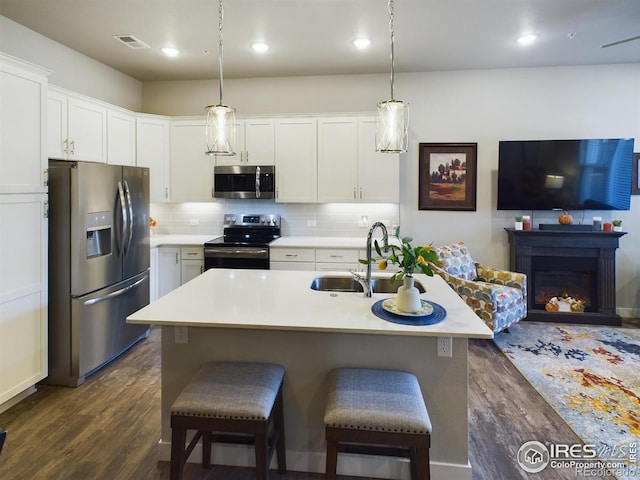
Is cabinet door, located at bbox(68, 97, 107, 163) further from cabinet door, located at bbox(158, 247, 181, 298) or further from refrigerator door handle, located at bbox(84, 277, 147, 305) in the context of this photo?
refrigerator door handle, located at bbox(84, 277, 147, 305)

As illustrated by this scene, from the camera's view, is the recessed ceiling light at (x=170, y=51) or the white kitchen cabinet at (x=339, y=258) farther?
the white kitchen cabinet at (x=339, y=258)

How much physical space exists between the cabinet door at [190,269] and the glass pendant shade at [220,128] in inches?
94.1

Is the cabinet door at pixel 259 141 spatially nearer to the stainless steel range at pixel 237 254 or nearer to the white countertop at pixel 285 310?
the stainless steel range at pixel 237 254

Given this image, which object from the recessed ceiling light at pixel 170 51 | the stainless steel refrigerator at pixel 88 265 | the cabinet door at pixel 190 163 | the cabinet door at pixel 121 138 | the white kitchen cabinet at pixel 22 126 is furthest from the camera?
the cabinet door at pixel 190 163

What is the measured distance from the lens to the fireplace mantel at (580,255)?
430 centimetres

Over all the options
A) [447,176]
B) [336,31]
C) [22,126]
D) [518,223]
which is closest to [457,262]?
[518,223]

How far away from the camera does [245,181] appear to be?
453 centimetres

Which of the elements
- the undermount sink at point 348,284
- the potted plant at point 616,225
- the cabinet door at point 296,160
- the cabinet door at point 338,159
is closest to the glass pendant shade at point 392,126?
the undermount sink at point 348,284

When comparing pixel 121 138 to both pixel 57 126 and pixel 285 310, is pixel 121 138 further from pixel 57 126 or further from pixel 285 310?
pixel 285 310

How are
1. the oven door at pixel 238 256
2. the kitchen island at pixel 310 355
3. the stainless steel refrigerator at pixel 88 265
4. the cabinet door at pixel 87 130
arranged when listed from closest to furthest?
the kitchen island at pixel 310 355, the stainless steel refrigerator at pixel 88 265, the cabinet door at pixel 87 130, the oven door at pixel 238 256

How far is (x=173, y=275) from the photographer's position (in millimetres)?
4434

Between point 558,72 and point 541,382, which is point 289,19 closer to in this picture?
point 558,72

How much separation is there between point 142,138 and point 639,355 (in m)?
→ 5.43

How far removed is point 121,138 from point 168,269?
1.50m
